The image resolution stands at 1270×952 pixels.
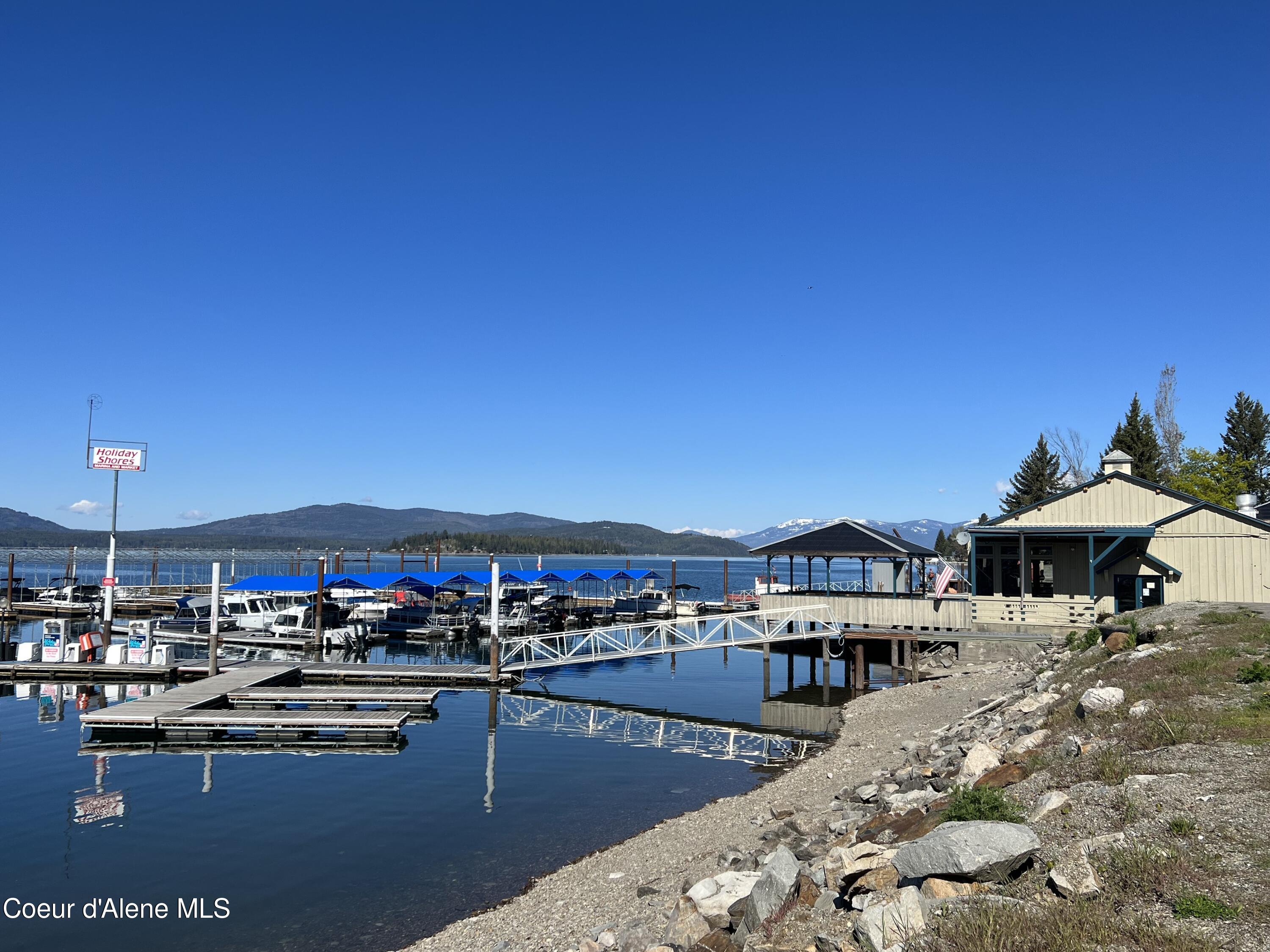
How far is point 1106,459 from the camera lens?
32406mm

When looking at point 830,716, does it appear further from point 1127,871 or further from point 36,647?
point 36,647

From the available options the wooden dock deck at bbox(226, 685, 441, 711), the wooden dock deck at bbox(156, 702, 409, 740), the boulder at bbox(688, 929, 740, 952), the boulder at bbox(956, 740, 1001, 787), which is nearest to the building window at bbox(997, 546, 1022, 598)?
the wooden dock deck at bbox(226, 685, 441, 711)

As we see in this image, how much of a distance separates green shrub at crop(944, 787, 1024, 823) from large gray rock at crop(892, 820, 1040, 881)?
1431 millimetres

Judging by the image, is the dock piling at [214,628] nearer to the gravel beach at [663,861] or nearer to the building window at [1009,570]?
the gravel beach at [663,861]

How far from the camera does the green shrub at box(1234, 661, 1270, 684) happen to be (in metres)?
12.5

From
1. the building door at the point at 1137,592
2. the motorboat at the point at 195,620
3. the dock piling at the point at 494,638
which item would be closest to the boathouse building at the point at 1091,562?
the building door at the point at 1137,592

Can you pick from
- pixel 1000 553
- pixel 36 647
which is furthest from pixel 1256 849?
pixel 36 647

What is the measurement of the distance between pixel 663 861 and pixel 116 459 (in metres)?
42.0

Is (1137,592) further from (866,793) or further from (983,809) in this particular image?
(983,809)

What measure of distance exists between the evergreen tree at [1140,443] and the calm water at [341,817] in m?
42.8

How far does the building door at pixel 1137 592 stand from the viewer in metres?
28.6

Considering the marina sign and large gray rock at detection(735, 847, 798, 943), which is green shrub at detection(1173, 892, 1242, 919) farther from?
the marina sign

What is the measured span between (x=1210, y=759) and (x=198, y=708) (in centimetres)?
2592

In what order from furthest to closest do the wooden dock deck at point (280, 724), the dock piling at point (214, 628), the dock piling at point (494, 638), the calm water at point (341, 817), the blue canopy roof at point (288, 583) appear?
Result: the blue canopy roof at point (288, 583)
the dock piling at point (214, 628)
the dock piling at point (494, 638)
the wooden dock deck at point (280, 724)
the calm water at point (341, 817)
